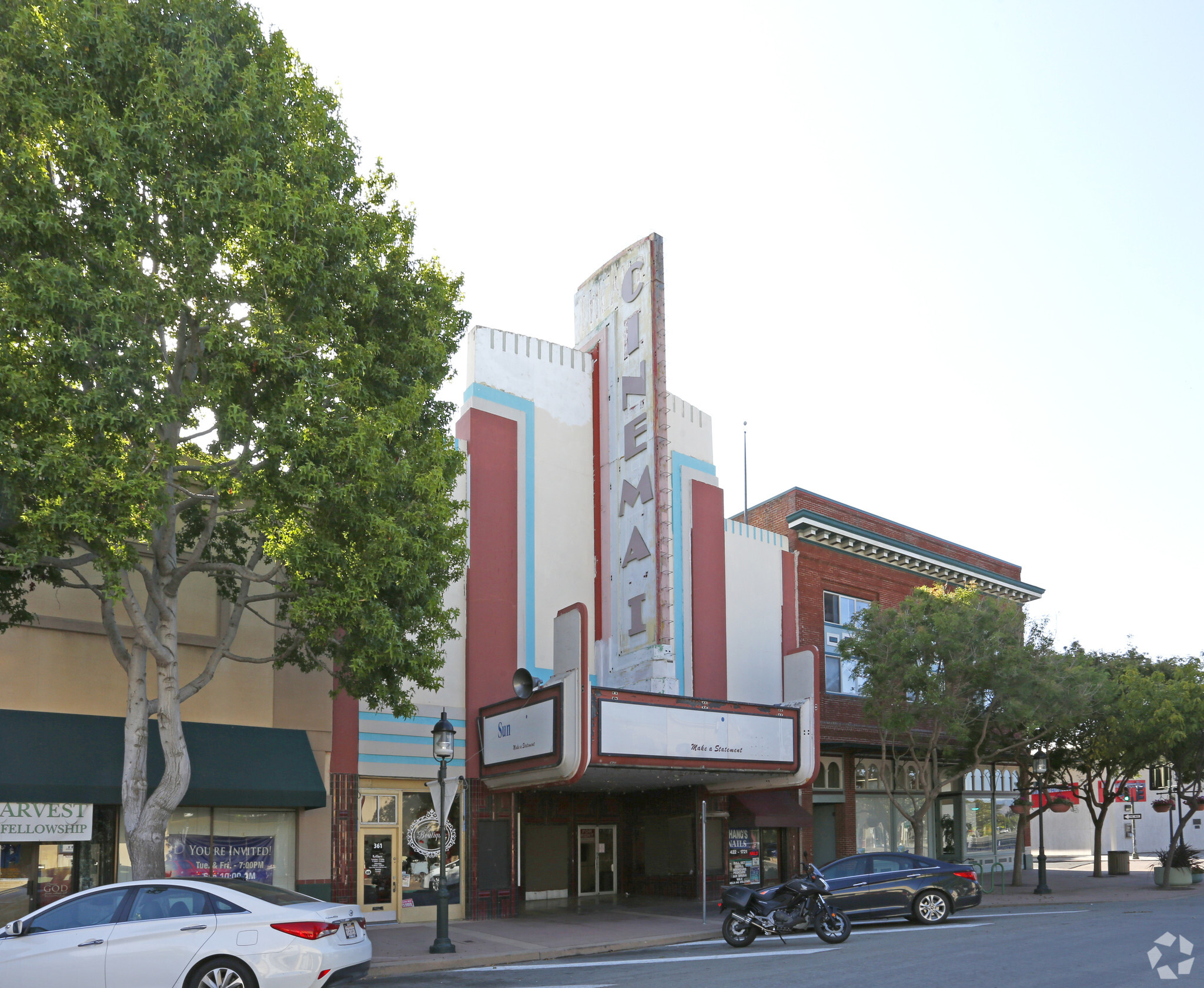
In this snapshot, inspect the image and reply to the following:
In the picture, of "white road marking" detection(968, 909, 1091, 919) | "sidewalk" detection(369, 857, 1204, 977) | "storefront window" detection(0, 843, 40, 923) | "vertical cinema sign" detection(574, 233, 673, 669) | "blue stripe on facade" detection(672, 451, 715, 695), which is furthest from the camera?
"blue stripe on facade" detection(672, 451, 715, 695)

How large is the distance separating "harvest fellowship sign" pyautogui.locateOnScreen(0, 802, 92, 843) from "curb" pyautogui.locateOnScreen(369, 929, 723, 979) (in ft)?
17.0

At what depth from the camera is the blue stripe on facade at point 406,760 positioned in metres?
21.8

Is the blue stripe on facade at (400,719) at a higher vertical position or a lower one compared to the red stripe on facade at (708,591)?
lower

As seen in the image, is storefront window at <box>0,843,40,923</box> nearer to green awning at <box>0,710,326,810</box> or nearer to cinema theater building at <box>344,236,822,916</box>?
green awning at <box>0,710,326,810</box>

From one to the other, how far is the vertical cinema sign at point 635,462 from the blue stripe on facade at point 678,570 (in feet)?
5.83

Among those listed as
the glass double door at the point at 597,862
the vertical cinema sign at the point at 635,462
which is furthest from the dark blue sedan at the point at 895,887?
the glass double door at the point at 597,862

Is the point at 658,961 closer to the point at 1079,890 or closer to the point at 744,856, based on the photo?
the point at 744,856

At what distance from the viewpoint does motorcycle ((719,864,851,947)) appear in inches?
672

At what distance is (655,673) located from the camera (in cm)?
2370

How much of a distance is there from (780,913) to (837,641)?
1579 cm

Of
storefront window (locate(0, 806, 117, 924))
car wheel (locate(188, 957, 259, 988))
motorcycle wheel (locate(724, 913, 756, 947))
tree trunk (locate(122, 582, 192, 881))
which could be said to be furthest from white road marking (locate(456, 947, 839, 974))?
storefront window (locate(0, 806, 117, 924))

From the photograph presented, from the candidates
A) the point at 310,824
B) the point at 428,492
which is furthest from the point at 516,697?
the point at 428,492

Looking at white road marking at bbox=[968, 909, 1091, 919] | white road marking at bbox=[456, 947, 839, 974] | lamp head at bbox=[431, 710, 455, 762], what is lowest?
white road marking at bbox=[968, 909, 1091, 919]

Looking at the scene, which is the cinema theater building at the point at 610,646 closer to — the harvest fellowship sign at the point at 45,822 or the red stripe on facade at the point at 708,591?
the red stripe on facade at the point at 708,591
